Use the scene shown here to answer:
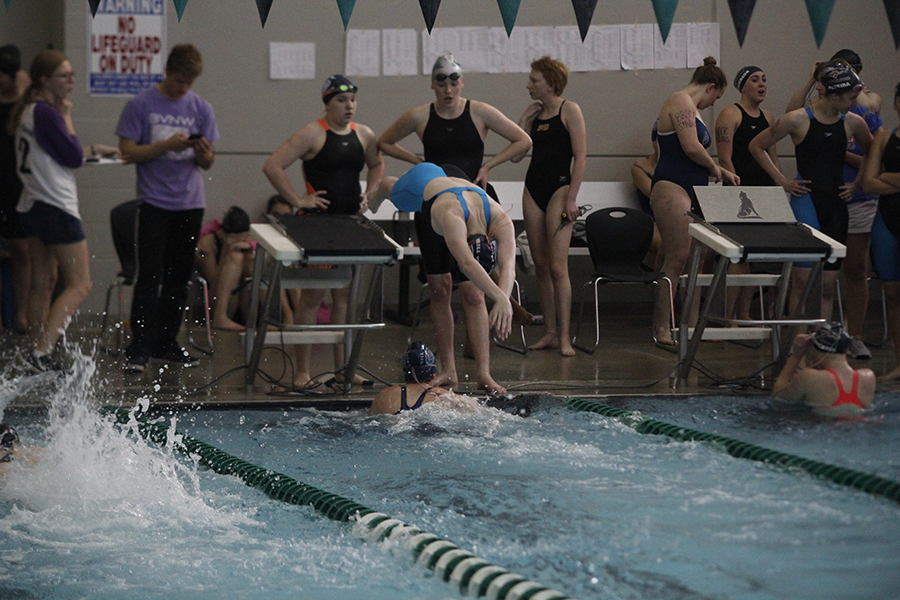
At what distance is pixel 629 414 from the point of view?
15.3 ft

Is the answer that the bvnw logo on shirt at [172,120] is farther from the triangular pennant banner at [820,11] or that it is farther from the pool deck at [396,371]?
the triangular pennant banner at [820,11]

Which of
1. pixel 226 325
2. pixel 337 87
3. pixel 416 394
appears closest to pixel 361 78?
pixel 226 325

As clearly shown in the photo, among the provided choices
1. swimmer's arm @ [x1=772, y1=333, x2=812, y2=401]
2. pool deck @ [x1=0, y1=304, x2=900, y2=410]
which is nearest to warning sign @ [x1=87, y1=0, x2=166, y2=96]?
pool deck @ [x1=0, y1=304, x2=900, y2=410]

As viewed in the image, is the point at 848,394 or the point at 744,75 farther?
the point at 744,75

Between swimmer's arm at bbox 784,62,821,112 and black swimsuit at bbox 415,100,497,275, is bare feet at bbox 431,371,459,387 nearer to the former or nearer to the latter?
black swimsuit at bbox 415,100,497,275

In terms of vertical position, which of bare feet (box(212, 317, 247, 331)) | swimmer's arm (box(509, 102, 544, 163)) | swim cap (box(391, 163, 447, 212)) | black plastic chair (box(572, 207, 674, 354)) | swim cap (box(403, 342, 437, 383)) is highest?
swimmer's arm (box(509, 102, 544, 163))

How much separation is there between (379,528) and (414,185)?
2.32 m

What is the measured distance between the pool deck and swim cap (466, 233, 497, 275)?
2.57 feet

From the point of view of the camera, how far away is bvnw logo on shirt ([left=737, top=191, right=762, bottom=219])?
5.52 m

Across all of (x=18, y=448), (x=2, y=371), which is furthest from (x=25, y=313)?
(x=18, y=448)

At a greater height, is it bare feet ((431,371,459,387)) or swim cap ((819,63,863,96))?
swim cap ((819,63,863,96))

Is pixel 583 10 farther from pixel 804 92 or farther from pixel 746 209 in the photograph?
pixel 804 92

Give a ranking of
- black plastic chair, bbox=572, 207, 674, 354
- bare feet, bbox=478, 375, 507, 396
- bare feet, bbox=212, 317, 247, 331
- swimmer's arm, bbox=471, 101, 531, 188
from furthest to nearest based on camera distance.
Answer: bare feet, bbox=212, 317, 247, 331, black plastic chair, bbox=572, 207, 674, 354, swimmer's arm, bbox=471, 101, 531, 188, bare feet, bbox=478, 375, 507, 396

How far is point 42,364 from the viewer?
17.5 ft
